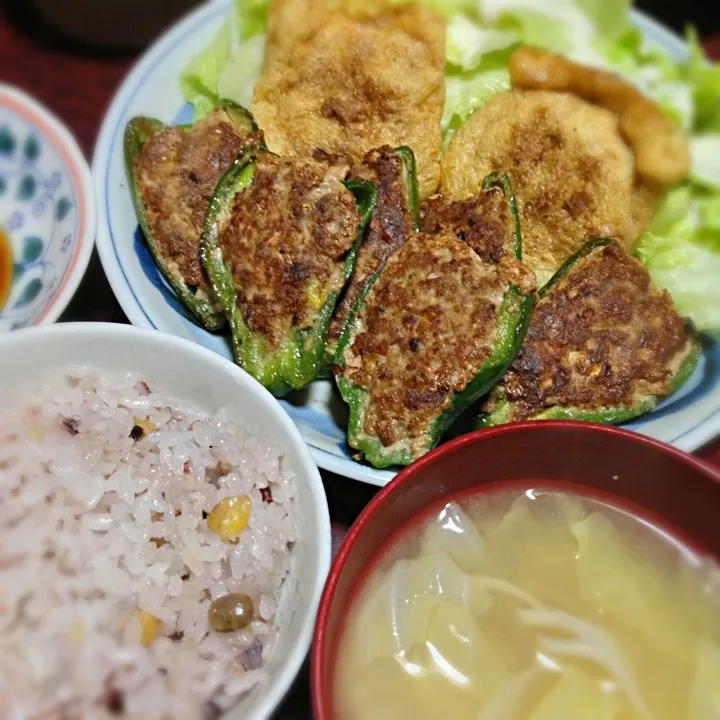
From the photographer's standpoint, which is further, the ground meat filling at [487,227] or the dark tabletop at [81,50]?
the dark tabletop at [81,50]

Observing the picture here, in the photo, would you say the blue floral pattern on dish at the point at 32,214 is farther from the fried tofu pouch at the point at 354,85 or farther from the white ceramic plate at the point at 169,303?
the fried tofu pouch at the point at 354,85

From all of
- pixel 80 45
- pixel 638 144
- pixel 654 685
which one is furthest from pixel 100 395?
pixel 80 45

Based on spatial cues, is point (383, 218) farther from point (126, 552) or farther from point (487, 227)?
point (126, 552)

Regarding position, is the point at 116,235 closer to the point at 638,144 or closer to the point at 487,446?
the point at 487,446

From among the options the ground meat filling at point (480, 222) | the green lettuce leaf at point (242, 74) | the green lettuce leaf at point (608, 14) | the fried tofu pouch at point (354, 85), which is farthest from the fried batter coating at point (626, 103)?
the green lettuce leaf at point (242, 74)

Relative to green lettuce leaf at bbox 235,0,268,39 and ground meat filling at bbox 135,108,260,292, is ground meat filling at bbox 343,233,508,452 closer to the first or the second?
ground meat filling at bbox 135,108,260,292

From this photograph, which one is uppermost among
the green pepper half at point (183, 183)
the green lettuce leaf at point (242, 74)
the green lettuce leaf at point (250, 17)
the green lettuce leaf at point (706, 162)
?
the green lettuce leaf at point (706, 162)

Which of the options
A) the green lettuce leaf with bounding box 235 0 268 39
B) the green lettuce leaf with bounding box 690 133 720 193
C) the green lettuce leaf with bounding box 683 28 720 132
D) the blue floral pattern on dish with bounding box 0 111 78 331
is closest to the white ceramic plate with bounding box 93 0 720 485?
the blue floral pattern on dish with bounding box 0 111 78 331
